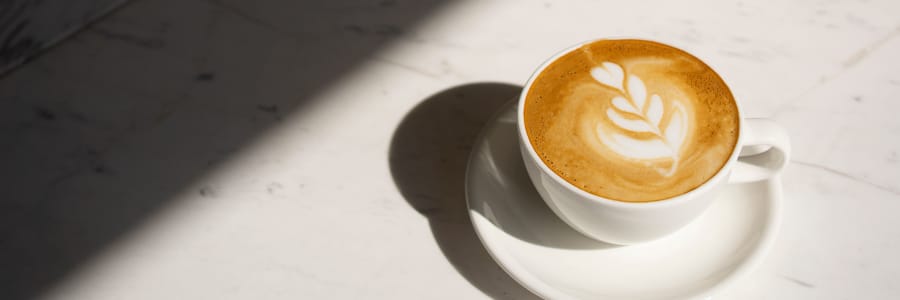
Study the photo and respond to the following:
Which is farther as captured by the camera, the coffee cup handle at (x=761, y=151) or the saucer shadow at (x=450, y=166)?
the saucer shadow at (x=450, y=166)

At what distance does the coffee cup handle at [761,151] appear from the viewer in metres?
0.60

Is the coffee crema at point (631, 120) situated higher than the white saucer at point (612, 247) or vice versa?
the coffee crema at point (631, 120)

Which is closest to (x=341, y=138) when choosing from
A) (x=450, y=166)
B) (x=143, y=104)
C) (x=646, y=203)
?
(x=450, y=166)

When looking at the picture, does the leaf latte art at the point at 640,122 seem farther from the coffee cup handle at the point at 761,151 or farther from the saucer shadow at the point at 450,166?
the saucer shadow at the point at 450,166

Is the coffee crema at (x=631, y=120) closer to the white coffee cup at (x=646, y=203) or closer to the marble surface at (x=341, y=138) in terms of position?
the white coffee cup at (x=646, y=203)

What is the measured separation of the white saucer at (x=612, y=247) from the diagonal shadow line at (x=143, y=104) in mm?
305

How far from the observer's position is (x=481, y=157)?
28.1 inches

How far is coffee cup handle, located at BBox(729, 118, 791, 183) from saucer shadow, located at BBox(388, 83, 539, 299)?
8.9 inches

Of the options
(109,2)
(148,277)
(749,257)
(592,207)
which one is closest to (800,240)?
(749,257)

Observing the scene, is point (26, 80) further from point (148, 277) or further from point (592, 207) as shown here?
point (592, 207)

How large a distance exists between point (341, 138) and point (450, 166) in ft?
0.43

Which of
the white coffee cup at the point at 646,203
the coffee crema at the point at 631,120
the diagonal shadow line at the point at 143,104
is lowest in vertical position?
the diagonal shadow line at the point at 143,104

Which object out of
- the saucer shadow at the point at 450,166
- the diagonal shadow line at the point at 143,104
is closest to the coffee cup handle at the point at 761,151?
the saucer shadow at the point at 450,166

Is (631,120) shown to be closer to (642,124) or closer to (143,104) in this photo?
(642,124)
